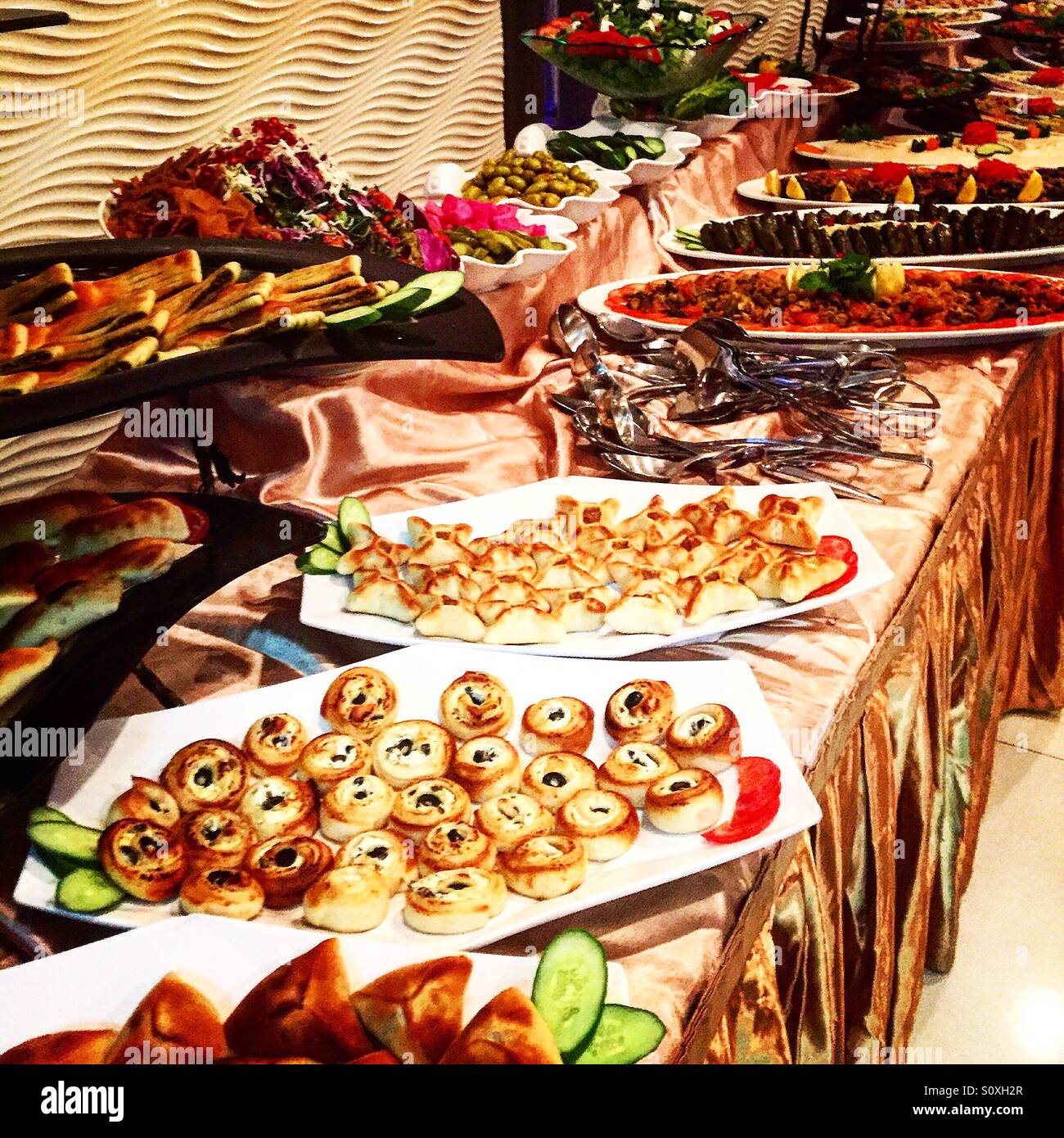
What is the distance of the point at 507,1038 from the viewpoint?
27.8 inches

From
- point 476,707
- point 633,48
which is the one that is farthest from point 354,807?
point 633,48

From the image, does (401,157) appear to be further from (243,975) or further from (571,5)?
(243,975)

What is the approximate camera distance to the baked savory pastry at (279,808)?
95 cm

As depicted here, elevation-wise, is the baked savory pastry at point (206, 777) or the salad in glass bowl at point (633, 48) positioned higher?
A: the salad in glass bowl at point (633, 48)

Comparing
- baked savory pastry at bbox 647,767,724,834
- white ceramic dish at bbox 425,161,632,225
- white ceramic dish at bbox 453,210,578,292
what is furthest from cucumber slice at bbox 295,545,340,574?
white ceramic dish at bbox 425,161,632,225

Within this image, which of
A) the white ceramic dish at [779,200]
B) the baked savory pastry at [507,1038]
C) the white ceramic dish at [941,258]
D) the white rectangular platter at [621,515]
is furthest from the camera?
the white ceramic dish at [779,200]

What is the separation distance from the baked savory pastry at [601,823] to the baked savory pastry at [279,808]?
0.70 feet

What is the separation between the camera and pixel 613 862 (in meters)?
0.93

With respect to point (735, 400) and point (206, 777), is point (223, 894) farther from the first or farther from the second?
point (735, 400)

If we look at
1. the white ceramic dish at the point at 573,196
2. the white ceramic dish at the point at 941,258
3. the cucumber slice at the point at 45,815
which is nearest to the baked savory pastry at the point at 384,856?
the cucumber slice at the point at 45,815

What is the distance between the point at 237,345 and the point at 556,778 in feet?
1.49

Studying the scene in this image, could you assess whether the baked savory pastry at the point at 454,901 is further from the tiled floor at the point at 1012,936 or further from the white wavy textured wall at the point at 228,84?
the white wavy textured wall at the point at 228,84
